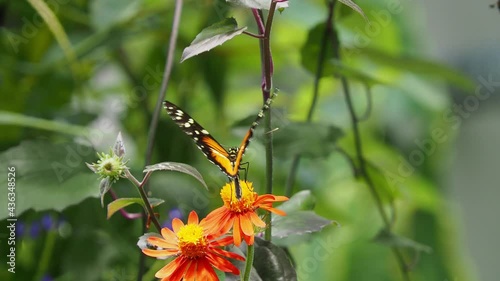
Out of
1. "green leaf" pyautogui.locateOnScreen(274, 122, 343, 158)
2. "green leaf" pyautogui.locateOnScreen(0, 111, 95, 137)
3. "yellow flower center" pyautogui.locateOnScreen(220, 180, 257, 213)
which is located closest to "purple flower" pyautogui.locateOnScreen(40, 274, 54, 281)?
"green leaf" pyautogui.locateOnScreen(0, 111, 95, 137)

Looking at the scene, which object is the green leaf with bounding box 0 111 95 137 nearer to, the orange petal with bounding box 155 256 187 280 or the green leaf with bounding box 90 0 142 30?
the green leaf with bounding box 90 0 142 30

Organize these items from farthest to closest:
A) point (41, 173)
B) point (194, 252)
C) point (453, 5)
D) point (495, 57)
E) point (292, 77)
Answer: point (453, 5), point (495, 57), point (292, 77), point (41, 173), point (194, 252)

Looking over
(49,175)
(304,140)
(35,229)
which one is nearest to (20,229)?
(35,229)

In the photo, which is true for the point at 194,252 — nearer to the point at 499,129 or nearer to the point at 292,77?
the point at 292,77

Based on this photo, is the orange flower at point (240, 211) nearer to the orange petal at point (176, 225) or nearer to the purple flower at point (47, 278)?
the orange petal at point (176, 225)

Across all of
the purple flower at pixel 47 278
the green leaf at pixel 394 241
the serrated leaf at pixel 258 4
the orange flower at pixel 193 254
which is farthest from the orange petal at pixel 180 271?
the purple flower at pixel 47 278

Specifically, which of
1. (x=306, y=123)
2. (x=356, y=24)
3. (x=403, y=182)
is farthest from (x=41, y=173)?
(x=403, y=182)
